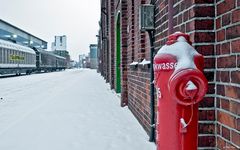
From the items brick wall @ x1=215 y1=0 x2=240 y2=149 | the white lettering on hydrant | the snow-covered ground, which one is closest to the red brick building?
brick wall @ x1=215 y1=0 x2=240 y2=149

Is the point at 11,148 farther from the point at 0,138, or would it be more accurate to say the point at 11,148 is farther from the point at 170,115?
the point at 170,115

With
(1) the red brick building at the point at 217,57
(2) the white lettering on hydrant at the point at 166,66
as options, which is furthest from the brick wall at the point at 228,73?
(2) the white lettering on hydrant at the point at 166,66

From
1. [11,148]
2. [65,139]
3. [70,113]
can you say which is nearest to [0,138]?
[11,148]

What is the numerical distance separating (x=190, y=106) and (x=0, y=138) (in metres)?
3.69

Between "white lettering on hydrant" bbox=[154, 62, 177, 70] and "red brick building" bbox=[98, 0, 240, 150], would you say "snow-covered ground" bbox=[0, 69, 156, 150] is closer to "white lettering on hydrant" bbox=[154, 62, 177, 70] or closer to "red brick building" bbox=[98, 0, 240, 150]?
"red brick building" bbox=[98, 0, 240, 150]

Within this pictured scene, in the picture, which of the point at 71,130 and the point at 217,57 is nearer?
the point at 217,57

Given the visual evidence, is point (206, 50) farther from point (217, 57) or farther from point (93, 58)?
point (93, 58)

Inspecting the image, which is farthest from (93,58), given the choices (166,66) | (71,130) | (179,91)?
(179,91)

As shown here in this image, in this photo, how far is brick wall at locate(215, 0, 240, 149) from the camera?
2.04 meters

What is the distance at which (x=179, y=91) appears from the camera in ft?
6.66

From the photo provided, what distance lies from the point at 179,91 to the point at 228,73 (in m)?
0.42

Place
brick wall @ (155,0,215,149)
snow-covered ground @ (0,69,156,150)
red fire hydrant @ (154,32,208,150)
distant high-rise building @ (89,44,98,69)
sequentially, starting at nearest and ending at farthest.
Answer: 1. red fire hydrant @ (154,32,208,150)
2. brick wall @ (155,0,215,149)
3. snow-covered ground @ (0,69,156,150)
4. distant high-rise building @ (89,44,98,69)

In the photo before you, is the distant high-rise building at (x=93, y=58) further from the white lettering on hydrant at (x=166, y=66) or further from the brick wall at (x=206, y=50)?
the white lettering on hydrant at (x=166, y=66)

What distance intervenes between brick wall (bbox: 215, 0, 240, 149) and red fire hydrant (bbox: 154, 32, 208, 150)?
8.1 inches
